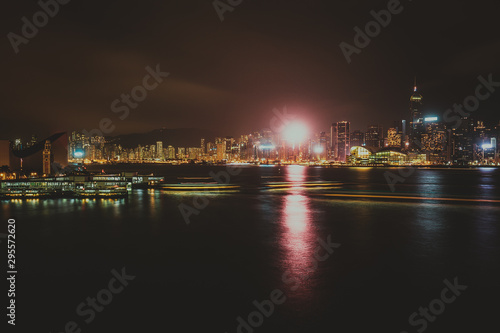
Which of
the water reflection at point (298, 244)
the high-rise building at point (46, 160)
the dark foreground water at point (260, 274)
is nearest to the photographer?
the dark foreground water at point (260, 274)

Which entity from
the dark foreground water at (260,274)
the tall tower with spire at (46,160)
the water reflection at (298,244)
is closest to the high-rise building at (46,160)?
the tall tower with spire at (46,160)

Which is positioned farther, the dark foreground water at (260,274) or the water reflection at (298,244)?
the water reflection at (298,244)

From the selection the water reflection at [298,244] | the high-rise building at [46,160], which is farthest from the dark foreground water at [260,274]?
the high-rise building at [46,160]

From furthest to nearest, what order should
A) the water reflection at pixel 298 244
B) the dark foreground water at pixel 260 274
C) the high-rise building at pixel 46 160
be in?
the high-rise building at pixel 46 160 → the water reflection at pixel 298 244 → the dark foreground water at pixel 260 274

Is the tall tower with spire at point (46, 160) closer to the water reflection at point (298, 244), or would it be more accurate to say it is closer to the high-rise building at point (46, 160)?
the high-rise building at point (46, 160)

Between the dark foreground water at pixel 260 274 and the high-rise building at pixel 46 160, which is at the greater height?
the high-rise building at pixel 46 160

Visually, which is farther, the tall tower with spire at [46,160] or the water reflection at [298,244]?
the tall tower with spire at [46,160]

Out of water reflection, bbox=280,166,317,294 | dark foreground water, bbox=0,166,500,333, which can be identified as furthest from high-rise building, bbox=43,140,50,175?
water reflection, bbox=280,166,317,294

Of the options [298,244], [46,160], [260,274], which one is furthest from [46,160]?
[260,274]

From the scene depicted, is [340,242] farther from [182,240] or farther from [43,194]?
[43,194]

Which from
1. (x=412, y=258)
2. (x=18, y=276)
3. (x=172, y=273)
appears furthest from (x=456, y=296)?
(x=18, y=276)
